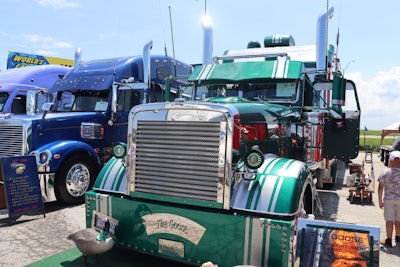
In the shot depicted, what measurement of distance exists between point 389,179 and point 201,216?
317 cm

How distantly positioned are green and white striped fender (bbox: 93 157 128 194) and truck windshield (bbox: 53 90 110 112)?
4159mm

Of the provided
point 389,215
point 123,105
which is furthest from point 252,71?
point 123,105

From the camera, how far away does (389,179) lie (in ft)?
17.0

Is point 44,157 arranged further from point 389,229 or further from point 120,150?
point 389,229

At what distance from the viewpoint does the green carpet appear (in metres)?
4.11

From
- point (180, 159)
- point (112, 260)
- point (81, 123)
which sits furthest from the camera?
point (81, 123)

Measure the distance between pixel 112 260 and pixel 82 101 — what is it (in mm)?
4995

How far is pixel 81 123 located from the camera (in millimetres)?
7684

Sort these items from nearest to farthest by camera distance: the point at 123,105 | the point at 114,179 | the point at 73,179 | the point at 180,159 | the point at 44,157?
1. the point at 180,159
2. the point at 114,179
3. the point at 44,157
4. the point at 73,179
5. the point at 123,105

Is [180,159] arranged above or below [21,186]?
above

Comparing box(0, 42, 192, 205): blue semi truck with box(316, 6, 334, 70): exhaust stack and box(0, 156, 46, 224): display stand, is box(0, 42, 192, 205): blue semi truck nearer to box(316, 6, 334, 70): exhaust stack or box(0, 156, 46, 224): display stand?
box(0, 156, 46, 224): display stand

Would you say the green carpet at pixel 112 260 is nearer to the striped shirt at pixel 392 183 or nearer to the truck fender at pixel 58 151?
the truck fender at pixel 58 151

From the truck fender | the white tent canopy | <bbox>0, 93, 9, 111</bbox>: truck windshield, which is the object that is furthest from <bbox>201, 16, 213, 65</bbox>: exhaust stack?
the white tent canopy

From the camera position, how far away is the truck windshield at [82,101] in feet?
27.1
